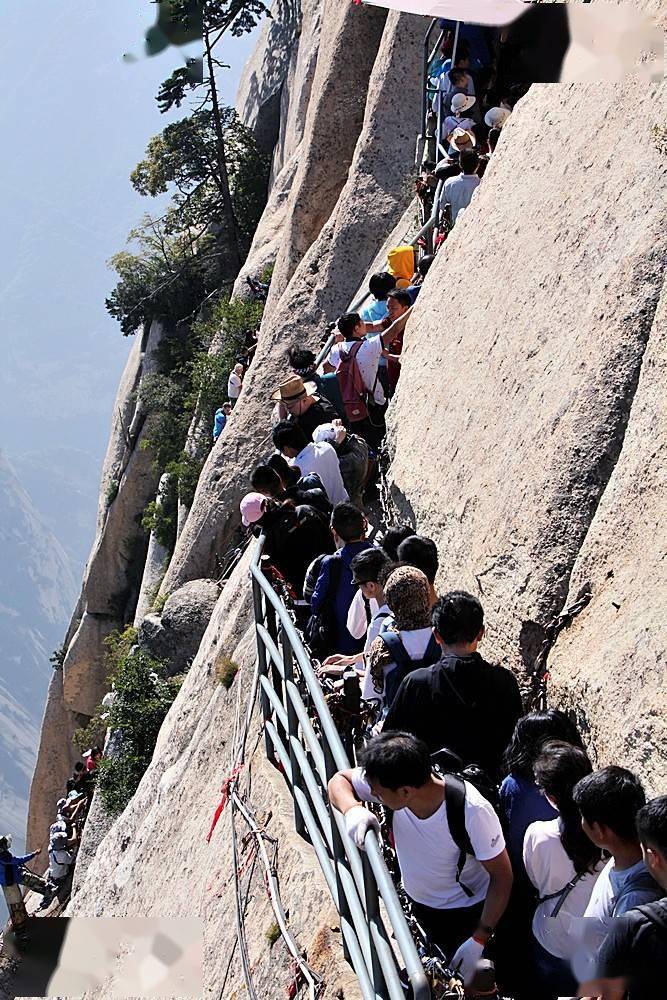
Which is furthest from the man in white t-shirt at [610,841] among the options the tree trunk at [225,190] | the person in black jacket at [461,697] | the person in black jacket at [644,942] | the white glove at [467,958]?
the tree trunk at [225,190]

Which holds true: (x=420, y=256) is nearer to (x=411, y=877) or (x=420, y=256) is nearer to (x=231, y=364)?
(x=411, y=877)

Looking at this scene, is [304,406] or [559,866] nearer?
[559,866]

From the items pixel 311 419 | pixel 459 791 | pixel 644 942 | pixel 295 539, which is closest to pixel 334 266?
pixel 311 419

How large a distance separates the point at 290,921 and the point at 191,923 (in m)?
1.79

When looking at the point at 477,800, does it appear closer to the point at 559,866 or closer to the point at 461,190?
the point at 559,866

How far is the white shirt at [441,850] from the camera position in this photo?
3.73 meters

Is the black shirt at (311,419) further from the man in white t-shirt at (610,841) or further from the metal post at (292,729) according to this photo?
the man in white t-shirt at (610,841)

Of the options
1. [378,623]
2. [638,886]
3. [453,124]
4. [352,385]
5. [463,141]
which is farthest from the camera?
[453,124]

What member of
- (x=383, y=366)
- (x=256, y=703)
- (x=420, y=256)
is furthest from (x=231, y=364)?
(x=256, y=703)

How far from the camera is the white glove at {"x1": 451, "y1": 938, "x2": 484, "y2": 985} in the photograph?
3674 mm

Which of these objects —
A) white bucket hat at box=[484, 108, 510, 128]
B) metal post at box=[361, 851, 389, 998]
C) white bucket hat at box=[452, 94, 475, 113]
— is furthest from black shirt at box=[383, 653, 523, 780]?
white bucket hat at box=[452, 94, 475, 113]

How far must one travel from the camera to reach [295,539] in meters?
7.12

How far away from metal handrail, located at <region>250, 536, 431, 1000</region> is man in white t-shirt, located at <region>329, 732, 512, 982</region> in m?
0.15

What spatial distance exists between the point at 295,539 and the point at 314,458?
37.2 inches
